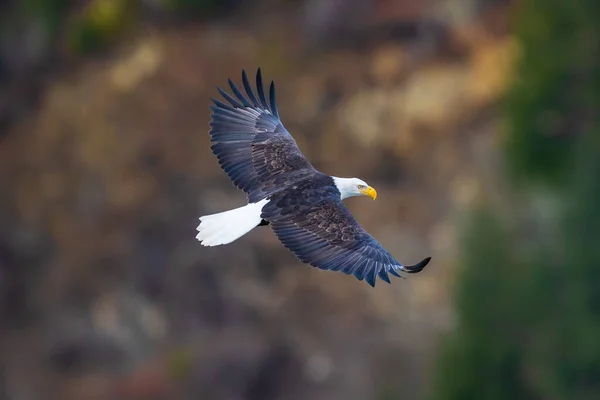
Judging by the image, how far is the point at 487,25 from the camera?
28609 mm

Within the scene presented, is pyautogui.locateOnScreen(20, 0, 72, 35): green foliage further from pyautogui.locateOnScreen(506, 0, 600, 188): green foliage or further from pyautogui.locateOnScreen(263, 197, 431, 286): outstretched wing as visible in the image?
pyautogui.locateOnScreen(263, 197, 431, 286): outstretched wing

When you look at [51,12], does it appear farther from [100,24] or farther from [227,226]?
[227,226]

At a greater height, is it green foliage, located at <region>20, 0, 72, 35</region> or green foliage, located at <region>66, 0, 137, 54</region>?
green foliage, located at <region>20, 0, 72, 35</region>

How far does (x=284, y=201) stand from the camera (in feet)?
37.0

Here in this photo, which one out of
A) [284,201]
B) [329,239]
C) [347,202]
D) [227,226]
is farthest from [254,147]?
[347,202]

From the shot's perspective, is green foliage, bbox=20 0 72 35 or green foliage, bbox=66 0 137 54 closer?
green foliage, bbox=66 0 137 54

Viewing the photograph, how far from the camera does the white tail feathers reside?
10.8 meters

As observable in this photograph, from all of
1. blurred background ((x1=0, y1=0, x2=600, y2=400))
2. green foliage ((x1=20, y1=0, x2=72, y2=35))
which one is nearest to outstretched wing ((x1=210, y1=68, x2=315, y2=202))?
blurred background ((x1=0, y1=0, x2=600, y2=400))

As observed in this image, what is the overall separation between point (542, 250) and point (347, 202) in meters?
4.37

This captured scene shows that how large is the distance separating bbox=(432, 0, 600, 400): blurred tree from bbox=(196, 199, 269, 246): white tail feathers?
41.7 feet

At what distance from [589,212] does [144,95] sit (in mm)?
12242

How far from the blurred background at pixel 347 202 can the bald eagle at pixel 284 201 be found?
11.4 metres

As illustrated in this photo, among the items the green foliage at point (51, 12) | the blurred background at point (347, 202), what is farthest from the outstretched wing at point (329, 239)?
the green foliage at point (51, 12)

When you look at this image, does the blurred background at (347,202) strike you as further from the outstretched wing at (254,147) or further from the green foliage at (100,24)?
the outstretched wing at (254,147)
